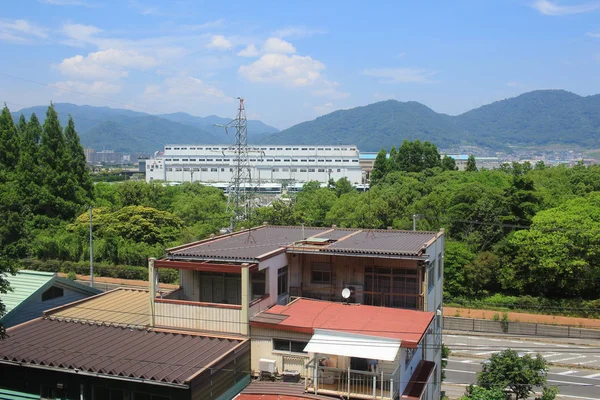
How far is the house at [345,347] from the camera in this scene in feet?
30.7

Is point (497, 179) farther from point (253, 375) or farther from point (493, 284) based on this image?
point (253, 375)

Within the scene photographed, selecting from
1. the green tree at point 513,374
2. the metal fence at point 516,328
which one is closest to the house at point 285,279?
the green tree at point 513,374

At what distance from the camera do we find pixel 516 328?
26.1 m

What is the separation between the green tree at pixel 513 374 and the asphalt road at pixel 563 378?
3.53 metres

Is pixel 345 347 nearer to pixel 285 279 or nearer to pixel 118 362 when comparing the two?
pixel 285 279

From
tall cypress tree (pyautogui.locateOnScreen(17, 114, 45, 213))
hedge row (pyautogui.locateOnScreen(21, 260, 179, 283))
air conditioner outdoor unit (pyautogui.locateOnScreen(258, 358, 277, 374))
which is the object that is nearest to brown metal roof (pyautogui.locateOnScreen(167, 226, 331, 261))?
air conditioner outdoor unit (pyautogui.locateOnScreen(258, 358, 277, 374))

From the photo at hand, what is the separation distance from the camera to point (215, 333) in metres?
10.5

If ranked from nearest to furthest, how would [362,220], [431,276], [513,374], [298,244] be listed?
[298,244] → [431,276] → [513,374] → [362,220]

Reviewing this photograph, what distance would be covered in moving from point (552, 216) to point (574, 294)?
4.35 meters

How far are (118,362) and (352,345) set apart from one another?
159 inches

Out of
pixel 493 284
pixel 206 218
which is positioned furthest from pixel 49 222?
pixel 493 284

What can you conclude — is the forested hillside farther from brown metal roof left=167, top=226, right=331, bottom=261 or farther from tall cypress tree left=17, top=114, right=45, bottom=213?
brown metal roof left=167, top=226, right=331, bottom=261

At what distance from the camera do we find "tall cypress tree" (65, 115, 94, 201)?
40375 millimetres

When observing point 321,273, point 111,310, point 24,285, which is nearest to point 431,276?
point 321,273
